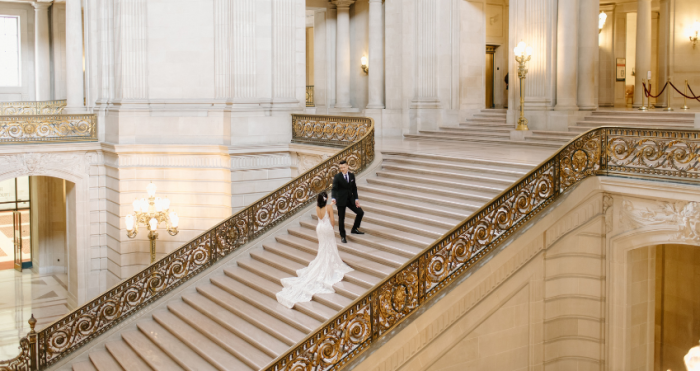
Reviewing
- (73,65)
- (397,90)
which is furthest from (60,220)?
(397,90)

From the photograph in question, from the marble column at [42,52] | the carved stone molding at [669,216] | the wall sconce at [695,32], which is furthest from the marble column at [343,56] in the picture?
the carved stone molding at [669,216]

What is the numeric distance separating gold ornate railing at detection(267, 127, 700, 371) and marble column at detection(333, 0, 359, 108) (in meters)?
13.5

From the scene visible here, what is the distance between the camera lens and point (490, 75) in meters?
21.7

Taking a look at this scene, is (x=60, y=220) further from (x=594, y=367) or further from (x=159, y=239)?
(x=594, y=367)

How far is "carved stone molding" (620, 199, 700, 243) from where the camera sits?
884 centimetres

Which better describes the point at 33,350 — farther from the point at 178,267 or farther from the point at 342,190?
the point at 342,190

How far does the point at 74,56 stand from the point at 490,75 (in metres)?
12.3

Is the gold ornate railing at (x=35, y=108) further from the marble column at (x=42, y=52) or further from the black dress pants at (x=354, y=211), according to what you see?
the black dress pants at (x=354, y=211)

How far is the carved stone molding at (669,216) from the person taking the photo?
8844 mm

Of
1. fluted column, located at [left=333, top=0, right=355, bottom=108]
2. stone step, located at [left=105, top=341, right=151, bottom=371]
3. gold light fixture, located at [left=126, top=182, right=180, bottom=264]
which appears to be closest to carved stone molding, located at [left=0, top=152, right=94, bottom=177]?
gold light fixture, located at [left=126, top=182, right=180, bottom=264]

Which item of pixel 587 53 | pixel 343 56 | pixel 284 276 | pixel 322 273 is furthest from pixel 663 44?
pixel 322 273

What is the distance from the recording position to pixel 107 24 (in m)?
16.2

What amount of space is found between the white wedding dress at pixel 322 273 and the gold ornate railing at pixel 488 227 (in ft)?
5.09

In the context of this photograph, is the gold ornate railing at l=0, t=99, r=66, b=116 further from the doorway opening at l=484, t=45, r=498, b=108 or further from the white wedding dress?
the white wedding dress
